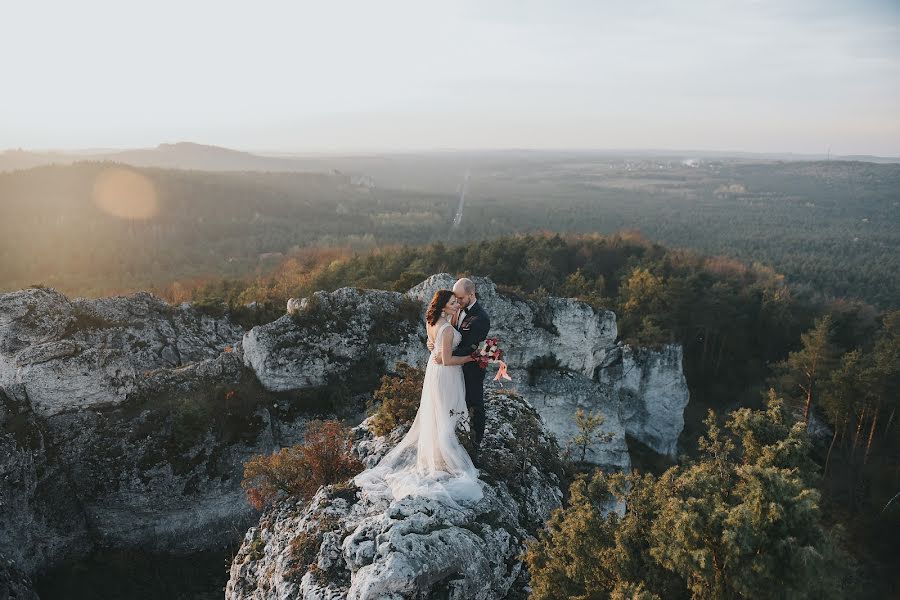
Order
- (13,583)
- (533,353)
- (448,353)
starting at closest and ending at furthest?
(448,353), (13,583), (533,353)

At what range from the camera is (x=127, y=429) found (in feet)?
54.8

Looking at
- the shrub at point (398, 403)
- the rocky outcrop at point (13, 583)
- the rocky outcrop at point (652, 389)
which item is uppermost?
the shrub at point (398, 403)

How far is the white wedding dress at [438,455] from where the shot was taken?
9070 mm

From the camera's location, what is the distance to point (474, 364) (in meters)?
9.79

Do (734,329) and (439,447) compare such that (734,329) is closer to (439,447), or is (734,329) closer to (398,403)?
(398,403)

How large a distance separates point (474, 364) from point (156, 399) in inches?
529

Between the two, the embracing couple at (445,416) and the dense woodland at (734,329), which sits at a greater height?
the embracing couple at (445,416)

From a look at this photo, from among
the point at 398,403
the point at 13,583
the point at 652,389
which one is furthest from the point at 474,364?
the point at 652,389

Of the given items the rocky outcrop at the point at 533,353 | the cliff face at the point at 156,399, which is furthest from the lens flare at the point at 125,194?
the rocky outcrop at the point at 533,353

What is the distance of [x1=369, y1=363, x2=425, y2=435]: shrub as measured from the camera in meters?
11.9

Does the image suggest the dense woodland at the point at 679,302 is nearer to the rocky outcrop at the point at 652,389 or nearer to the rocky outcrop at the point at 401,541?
the rocky outcrop at the point at 401,541

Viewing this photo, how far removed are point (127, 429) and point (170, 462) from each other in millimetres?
1862

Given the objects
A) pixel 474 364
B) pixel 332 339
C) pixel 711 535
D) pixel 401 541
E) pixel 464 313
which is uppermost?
pixel 464 313

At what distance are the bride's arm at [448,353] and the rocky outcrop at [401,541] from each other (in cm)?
236
